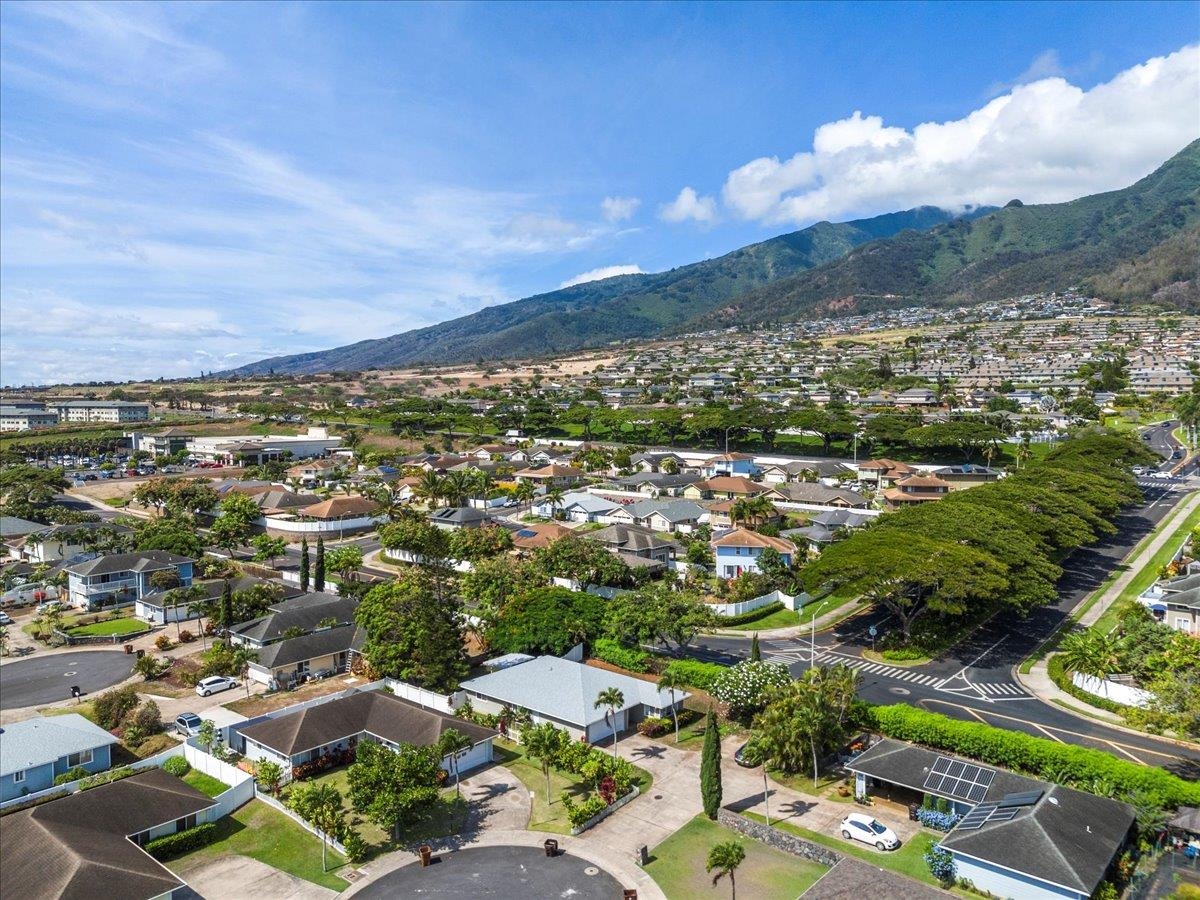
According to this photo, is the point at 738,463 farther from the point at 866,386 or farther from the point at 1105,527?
the point at 866,386

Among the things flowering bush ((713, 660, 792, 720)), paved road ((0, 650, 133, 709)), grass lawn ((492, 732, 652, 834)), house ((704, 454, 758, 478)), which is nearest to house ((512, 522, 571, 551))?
grass lawn ((492, 732, 652, 834))

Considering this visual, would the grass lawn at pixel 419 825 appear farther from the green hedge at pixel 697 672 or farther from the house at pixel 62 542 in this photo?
the house at pixel 62 542

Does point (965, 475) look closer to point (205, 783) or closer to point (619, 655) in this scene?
point (619, 655)

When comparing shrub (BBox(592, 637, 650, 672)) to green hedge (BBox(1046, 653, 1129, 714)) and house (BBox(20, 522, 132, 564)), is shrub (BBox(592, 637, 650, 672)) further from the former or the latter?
house (BBox(20, 522, 132, 564))

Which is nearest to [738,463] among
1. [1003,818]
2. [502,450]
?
[502,450]

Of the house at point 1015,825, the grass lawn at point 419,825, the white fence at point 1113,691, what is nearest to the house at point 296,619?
the grass lawn at point 419,825

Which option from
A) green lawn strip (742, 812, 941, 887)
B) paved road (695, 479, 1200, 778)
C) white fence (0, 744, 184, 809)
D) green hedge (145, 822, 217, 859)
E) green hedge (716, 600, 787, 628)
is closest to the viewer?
green lawn strip (742, 812, 941, 887)

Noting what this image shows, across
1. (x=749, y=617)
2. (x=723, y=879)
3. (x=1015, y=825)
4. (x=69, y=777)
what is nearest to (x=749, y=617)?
(x=749, y=617)

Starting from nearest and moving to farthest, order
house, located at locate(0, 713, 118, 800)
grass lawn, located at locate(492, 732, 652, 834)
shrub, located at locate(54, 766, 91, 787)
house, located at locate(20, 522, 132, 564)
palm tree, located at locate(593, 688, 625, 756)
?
1. grass lawn, located at locate(492, 732, 652, 834)
2. house, located at locate(0, 713, 118, 800)
3. shrub, located at locate(54, 766, 91, 787)
4. palm tree, located at locate(593, 688, 625, 756)
5. house, located at locate(20, 522, 132, 564)
